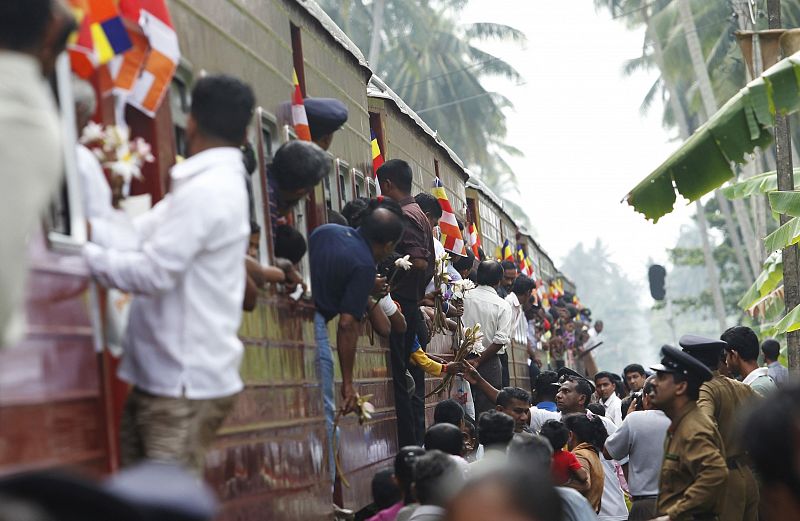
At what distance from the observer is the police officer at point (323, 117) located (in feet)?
24.6

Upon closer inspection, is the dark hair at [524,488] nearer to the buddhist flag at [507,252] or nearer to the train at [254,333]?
the train at [254,333]

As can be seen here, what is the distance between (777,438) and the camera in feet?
9.26

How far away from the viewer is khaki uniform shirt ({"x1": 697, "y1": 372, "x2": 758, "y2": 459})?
8.13 m

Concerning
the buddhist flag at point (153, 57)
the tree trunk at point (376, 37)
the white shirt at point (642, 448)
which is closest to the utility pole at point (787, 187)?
the white shirt at point (642, 448)

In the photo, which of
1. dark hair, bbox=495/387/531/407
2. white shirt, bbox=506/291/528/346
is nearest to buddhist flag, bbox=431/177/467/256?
white shirt, bbox=506/291/528/346

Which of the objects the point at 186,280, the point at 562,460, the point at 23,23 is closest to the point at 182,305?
the point at 186,280

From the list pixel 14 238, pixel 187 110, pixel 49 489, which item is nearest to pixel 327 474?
pixel 187 110

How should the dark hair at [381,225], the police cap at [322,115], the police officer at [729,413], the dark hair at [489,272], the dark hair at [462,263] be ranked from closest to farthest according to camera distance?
the dark hair at [381,225] < the police cap at [322,115] < the police officer at [729,413] < the dark hair at [489,272] < the dark hair at [462,263]

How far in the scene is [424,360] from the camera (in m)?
9.97

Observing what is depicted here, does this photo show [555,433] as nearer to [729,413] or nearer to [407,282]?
[729,413]

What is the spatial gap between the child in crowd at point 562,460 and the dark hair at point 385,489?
1.13 meters

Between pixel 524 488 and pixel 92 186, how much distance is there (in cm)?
206

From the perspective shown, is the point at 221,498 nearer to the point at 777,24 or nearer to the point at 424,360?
the point at 424,360

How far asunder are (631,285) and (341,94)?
546 feet
